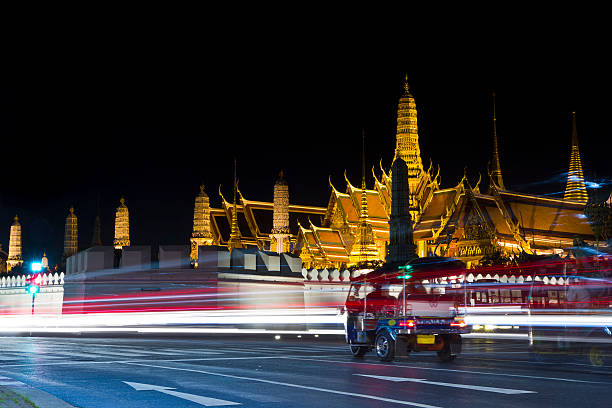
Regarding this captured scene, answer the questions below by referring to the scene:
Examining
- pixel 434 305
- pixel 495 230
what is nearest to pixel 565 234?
pixel 495 230

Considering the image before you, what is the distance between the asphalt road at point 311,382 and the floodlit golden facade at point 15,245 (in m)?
112

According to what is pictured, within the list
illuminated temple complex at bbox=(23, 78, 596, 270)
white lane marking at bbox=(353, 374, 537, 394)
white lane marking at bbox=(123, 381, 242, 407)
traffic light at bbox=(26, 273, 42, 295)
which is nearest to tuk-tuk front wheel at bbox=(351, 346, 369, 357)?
white lane marking at bbox=(353, 374, 537, 394)

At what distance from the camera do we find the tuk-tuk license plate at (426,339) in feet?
51.7

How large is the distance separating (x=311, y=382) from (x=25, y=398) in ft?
12.6

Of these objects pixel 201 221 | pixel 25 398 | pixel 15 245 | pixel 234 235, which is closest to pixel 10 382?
pixel 25 398

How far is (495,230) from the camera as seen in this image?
7444 cm

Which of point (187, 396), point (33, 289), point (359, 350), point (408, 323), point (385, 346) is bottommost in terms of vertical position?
point (187, 396)

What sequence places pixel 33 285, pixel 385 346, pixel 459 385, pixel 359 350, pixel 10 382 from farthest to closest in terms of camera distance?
pixel 33 285 < pixel 359 350 < pixel 385 346 < pixel 10 382 < pixel 459 385

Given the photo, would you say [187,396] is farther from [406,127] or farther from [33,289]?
[406,127]

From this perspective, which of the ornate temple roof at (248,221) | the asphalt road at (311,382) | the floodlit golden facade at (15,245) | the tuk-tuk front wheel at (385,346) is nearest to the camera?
the asphalt road at (311,382)

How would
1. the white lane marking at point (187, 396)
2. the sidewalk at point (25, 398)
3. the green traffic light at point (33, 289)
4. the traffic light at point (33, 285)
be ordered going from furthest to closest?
the traffic light at point (33, 285)
the green traffic light at point (33, 289)
the white lane marking at point (187, 396)
the sidewalk at point (25, 398)

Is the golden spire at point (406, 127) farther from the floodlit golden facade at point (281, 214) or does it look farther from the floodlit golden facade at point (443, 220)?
the floodlit golden facade at point (281, 214)

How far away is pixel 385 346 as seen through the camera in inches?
631

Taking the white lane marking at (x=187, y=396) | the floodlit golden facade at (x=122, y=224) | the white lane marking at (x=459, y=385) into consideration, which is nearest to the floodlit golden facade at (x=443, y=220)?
the floodlit golden facade at (x=122, y=224)
